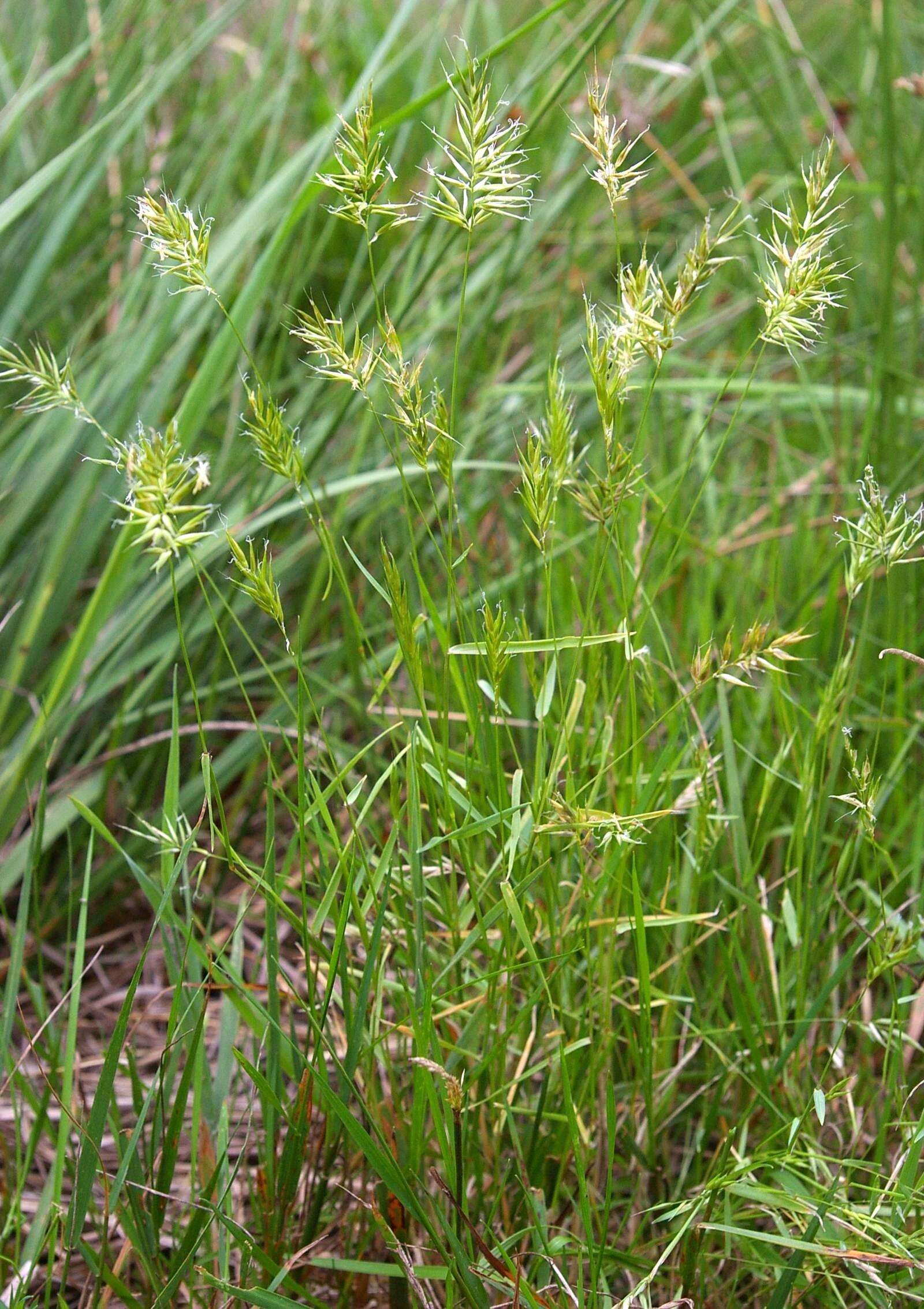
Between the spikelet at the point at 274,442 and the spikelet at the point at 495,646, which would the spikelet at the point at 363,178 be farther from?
the spikelet at the point at 495,646

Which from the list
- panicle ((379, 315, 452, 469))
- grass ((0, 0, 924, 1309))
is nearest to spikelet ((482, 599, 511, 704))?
grass ((0, 0, 924, 1309))

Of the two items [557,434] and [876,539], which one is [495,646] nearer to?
[557,434]

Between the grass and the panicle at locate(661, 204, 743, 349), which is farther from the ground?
the panicle at locate(661, 204, 743, 349)

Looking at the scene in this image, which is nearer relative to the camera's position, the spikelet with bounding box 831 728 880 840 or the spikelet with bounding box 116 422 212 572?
the spikelet with bounding box 116 422 212 572

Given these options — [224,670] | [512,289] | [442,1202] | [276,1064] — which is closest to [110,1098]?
[276,1064]

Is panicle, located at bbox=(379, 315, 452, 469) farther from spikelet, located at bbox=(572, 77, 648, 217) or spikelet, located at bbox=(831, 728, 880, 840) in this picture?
spikelet, located at bbox=(831, 728, 880, 840)

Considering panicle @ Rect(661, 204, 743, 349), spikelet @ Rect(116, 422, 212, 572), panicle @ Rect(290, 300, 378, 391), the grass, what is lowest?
the grass

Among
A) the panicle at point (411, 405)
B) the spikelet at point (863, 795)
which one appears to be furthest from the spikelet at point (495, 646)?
the spikelet at point (863, 795)
